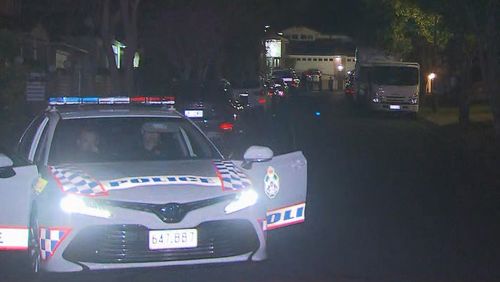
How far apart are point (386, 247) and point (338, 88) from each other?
81.3 metres

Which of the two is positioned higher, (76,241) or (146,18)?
(146,18)

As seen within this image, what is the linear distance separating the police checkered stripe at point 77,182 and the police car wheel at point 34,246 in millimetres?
463

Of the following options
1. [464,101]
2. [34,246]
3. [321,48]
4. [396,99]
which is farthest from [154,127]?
[321,48]

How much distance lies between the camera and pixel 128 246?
7781 millimetres

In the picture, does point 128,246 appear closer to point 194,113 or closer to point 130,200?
point 130,200

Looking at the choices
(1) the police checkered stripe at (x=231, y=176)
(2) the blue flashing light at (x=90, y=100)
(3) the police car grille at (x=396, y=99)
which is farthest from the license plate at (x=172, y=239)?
(3) the police car grille at (x=396, y=99)

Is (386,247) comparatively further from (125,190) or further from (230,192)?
(125,190)

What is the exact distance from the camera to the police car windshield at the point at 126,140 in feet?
30.1

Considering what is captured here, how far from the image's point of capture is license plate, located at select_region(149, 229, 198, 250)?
7.77 meters

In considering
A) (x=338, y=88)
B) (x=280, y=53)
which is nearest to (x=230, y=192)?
(x=338, y=88)

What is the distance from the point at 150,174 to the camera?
8148mm

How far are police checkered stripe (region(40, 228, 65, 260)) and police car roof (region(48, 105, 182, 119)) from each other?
1.75 metres

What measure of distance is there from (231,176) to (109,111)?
72.4 inches

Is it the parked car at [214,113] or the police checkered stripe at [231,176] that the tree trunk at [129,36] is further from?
the police checkered stripe at [231,176]
